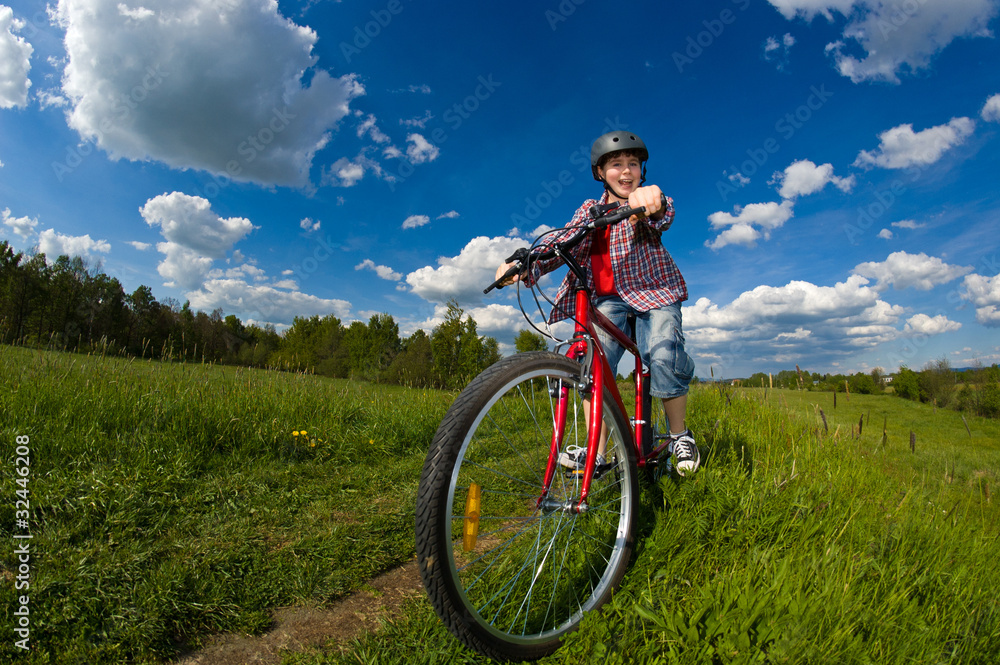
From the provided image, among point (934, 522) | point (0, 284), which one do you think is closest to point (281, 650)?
point (934, 522)

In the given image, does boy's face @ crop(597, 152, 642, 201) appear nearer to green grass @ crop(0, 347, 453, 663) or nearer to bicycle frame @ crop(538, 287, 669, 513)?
bicycle frame @ crop(538, 287, 669, 513)

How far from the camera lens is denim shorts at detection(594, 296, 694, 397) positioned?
2.53 m

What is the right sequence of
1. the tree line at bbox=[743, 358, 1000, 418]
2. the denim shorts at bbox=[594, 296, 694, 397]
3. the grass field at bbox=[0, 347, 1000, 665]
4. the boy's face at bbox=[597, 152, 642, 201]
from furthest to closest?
the tree line at bbox=[743, 358, 1000, 418] → the boy's face at bbox=[597, 152, 642, 201] → the denim shorts at bbox=[594, 296, 694, 397] → the grass field at bbox=[0, 347, 1000, 665]

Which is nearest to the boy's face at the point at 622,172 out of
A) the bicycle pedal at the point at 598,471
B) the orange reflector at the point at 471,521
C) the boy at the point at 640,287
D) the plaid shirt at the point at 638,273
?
the boy at the point at 640,287

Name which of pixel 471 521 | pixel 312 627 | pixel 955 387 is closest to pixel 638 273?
pixel 471 521

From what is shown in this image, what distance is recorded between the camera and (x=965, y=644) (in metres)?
1.58

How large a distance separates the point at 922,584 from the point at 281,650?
2.70 metres

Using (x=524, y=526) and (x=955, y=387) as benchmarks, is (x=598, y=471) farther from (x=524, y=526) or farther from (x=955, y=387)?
(x=955, y=387)

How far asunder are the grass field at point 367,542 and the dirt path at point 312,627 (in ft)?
0.22

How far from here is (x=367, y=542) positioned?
8.30ft

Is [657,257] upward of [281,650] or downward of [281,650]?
upward

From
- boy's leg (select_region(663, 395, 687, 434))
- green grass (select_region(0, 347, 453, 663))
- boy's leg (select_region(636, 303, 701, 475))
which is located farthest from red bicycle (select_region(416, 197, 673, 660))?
green grass (select_region(0, 347, 453, 663))

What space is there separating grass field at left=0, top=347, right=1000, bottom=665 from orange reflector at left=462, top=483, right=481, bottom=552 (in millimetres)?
540

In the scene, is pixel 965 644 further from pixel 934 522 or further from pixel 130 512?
pixel 130 512
